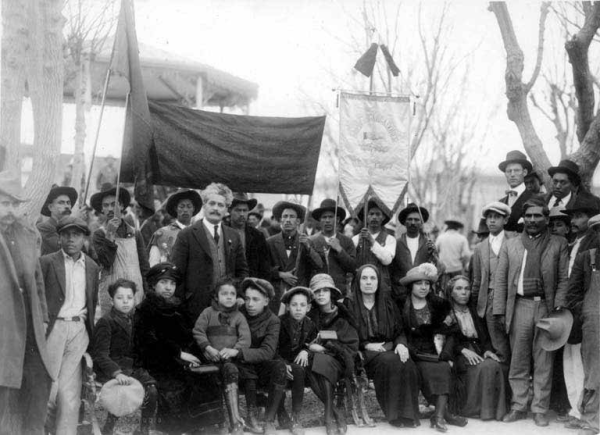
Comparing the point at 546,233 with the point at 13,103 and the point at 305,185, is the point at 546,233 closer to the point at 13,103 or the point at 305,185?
the point at 305,185

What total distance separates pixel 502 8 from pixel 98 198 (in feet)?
18.5

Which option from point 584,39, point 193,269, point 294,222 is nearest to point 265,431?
point 193,269

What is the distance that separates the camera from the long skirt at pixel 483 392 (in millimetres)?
6457

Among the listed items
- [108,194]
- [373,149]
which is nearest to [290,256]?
[373,149]

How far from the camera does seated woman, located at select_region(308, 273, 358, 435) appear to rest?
5.91 metres

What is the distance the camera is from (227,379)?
5.57 m

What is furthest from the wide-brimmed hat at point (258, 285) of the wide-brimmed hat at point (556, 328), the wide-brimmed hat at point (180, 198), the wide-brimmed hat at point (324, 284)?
the wide-brimmed hat at point (556, 328)

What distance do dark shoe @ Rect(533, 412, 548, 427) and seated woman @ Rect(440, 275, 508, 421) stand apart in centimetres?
30

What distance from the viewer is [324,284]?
6332 millimetres

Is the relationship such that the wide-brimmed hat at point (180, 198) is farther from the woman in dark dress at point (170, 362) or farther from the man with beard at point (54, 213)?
the woman in dark dress at point (170, 362)

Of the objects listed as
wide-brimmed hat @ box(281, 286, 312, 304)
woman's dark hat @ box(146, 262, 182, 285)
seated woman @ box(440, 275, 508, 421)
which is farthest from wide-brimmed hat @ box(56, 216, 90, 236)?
seated woman @ box(440, 275, 508, 421)

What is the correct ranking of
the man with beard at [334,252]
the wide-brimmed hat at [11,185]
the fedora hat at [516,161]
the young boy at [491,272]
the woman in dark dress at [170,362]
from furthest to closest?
the fedora hat at [516,161] < the man with beard at [334,252] < the young boy at [491,272] < the woman in dark dress at [170,362] < the wide-brimmed hat at [11,185]

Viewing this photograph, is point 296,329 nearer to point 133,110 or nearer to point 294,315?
point 294,315

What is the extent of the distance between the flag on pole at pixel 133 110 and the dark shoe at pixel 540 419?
4.18 meters
